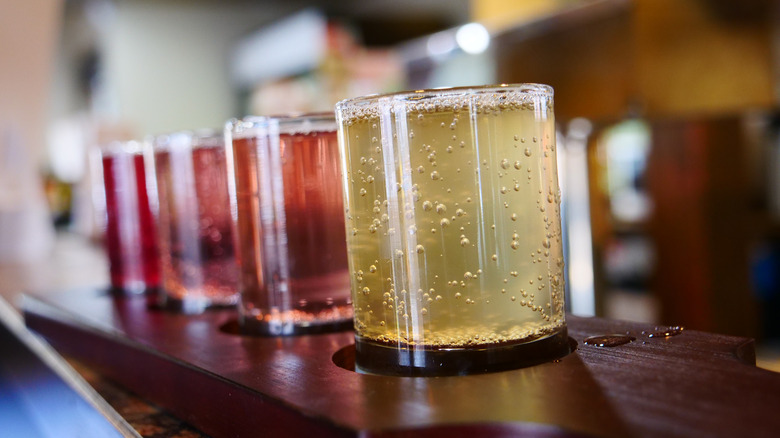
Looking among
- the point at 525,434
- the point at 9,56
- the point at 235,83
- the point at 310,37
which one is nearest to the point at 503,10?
the point at 310,37

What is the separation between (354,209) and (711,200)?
9.82 ft

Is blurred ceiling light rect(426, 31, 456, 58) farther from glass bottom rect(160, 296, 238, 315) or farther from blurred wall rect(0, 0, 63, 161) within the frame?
glass bottom rect(160, 296, 238, 315)

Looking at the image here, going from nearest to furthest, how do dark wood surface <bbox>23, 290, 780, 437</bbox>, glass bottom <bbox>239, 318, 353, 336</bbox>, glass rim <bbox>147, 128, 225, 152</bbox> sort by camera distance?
dark wood surface <bbox>23, 290, 780, 437</bbox>, glass bottom <bbox>239, 318, 353, 336</bbox>, glass rim <bbox>147, 128, 225, 152</bbox>

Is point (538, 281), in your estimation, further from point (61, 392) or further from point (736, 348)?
A: point (61, 392)

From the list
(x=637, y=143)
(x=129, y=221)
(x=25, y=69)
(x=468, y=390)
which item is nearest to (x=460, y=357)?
(x=468, y=390)

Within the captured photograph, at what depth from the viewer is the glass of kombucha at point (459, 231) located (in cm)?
59

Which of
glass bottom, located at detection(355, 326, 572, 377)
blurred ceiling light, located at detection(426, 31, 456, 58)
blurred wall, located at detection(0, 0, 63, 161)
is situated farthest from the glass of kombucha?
blurred ceiling light, located at detection(426, 31, 456, 58)

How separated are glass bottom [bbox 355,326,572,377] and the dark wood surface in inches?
0.7

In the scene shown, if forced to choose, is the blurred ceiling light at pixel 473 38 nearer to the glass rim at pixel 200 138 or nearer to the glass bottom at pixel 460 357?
the glass rim at pixel 200 138

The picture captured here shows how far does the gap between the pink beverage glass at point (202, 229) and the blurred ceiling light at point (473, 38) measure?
2.91 metres

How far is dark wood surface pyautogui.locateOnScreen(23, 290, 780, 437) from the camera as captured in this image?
433 mm

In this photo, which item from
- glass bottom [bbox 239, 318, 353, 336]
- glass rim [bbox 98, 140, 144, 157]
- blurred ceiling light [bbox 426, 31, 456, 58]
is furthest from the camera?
blurred ceiling light [bbox 426, 31, 456, 58]

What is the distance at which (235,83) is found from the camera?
291 inches

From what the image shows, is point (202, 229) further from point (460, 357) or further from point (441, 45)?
point (441, 45)
